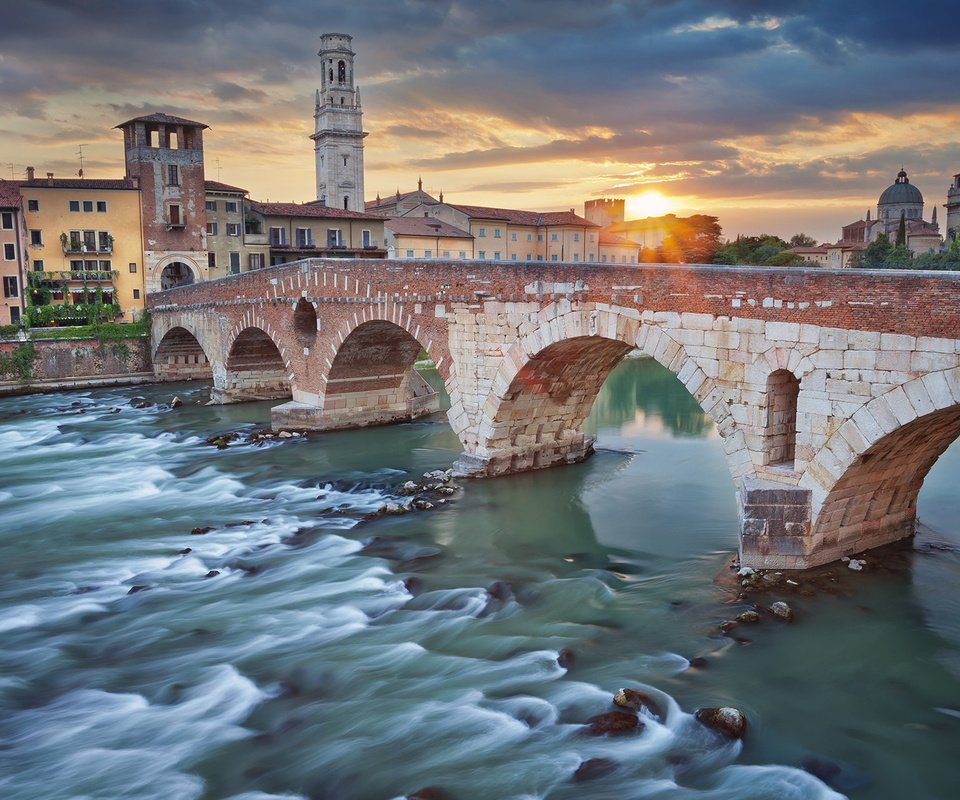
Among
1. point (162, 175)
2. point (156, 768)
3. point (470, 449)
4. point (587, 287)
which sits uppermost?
point (162, 175)

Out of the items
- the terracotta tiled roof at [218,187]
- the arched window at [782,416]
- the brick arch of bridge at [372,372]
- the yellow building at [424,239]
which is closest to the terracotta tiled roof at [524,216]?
the yellow building at [424,239]

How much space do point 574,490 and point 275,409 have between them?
10647mm

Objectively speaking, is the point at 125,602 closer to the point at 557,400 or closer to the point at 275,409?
the point at 557,400

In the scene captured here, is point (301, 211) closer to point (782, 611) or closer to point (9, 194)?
point (9, 194)

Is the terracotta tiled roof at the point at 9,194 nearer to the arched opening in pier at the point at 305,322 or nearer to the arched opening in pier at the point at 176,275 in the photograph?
the arched opening in pier at the point at 176,275

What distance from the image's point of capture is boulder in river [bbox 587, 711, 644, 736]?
8.73 meters

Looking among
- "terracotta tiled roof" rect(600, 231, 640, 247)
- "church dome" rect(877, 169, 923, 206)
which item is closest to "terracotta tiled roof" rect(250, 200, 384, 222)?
"terracotta tiled roof" rect(600, 231, 640, 247)

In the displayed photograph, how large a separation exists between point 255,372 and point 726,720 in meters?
24.8

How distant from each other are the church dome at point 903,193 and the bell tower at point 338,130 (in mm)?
71314

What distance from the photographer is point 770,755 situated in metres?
8.37

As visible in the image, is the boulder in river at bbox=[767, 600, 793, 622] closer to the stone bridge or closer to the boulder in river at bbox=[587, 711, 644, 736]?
the stone bridge

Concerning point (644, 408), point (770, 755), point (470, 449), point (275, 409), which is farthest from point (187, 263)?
point (770, 755)

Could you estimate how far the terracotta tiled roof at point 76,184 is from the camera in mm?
39375

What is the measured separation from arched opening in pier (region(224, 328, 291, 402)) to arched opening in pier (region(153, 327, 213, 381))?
304 inches
